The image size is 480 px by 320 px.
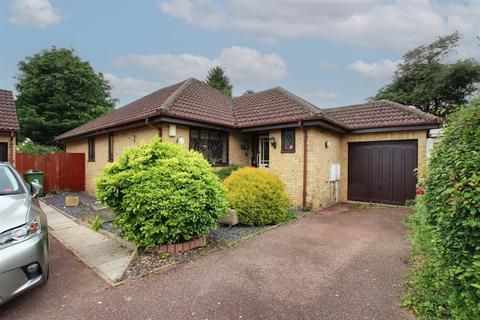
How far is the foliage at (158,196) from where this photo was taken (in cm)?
414

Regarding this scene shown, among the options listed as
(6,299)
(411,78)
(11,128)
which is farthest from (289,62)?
(411,78)

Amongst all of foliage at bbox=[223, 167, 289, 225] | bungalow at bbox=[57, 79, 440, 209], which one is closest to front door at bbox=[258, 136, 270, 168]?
bungalow at bbox=[57, 79, 440, 209]

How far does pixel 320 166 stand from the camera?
338 inches

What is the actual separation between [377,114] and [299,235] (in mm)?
7136

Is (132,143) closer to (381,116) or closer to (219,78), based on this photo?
(381,116)

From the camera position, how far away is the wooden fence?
1131cm

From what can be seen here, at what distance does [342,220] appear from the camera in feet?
22.6

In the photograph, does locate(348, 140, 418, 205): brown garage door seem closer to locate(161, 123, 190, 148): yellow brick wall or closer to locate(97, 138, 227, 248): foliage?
locate(161, 123, 190, 148): yellow brick wall

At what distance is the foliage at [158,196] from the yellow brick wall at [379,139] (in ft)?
23.3

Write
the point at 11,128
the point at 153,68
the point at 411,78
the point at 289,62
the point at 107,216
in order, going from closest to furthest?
the point at 107,216, the point at 11,128, the point at 289,62, the point at 153,68, the point at 411,78

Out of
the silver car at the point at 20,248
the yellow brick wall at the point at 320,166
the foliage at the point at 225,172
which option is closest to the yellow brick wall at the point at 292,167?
the yellow brick wall at the point at 320,166

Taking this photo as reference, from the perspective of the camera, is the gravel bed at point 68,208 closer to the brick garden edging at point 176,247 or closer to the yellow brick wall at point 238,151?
the brick garden edging at point 176,247

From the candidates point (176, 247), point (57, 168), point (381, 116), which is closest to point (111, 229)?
point (176, 247)

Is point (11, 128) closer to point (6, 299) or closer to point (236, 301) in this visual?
point (6, 299)
